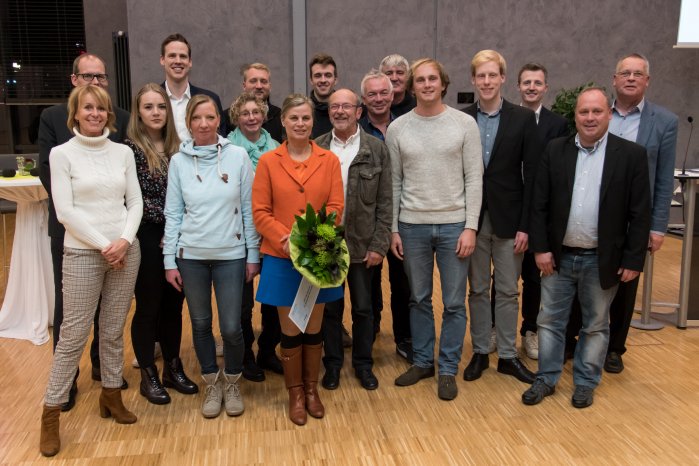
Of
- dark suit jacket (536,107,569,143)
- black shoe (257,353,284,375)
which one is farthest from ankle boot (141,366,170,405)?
dark suit jacket (536,107,569,143)

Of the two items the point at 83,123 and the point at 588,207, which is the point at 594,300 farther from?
the point at 83,123

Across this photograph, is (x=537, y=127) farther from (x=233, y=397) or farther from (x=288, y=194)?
(x=233, y=397)

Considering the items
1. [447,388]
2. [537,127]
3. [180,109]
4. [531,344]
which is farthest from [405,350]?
[180,109]

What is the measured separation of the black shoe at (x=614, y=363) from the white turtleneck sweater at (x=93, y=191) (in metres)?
2.74

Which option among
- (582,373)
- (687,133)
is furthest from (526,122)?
(687,133)

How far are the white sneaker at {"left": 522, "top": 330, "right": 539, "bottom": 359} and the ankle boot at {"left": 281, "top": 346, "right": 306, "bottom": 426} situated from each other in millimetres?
1573

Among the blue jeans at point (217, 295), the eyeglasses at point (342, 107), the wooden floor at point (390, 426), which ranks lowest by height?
the wooden floor at point (390, 426)

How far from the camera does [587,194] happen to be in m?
3.04

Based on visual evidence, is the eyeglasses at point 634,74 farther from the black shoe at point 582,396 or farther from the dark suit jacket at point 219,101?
the dark suit jacket at point 219,101

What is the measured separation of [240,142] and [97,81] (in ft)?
2.61

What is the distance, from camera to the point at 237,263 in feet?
9.77

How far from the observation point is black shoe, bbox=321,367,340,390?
338 cm

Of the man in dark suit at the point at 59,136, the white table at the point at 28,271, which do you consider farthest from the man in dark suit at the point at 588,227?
the white table at the point at 28,271

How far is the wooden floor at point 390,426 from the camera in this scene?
268 cm
